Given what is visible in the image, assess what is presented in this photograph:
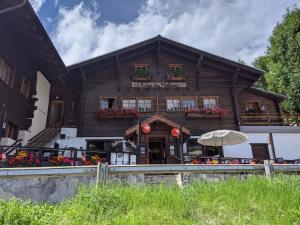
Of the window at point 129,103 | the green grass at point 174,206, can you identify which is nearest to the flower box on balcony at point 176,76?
the window at point 129,103

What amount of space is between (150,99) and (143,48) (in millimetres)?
3482

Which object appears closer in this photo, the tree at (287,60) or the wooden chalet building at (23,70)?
the wooden chalet building at (23,70)

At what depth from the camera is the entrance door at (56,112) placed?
19777 millimetres

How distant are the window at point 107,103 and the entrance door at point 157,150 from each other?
3756 mm

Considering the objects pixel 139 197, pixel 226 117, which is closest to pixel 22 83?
pixel 226 117

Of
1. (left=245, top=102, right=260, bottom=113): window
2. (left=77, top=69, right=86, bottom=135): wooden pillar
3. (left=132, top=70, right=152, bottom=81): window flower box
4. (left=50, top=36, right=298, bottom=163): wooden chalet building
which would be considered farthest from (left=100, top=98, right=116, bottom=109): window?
(left=245, top=102, right=260, bottom=113): window

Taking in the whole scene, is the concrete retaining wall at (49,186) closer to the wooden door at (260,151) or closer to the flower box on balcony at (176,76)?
the wooden door at (260,151)

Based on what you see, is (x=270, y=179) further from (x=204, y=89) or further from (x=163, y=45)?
(x=163, y=45)

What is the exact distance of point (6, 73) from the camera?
13.6m

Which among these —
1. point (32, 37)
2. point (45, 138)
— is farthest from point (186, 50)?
point (45, 138)

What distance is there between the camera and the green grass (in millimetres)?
3889

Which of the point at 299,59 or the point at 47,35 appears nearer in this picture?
the point at 47,35

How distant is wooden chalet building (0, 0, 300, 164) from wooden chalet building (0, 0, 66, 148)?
7 centimetres

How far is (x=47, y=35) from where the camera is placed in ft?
44.1
